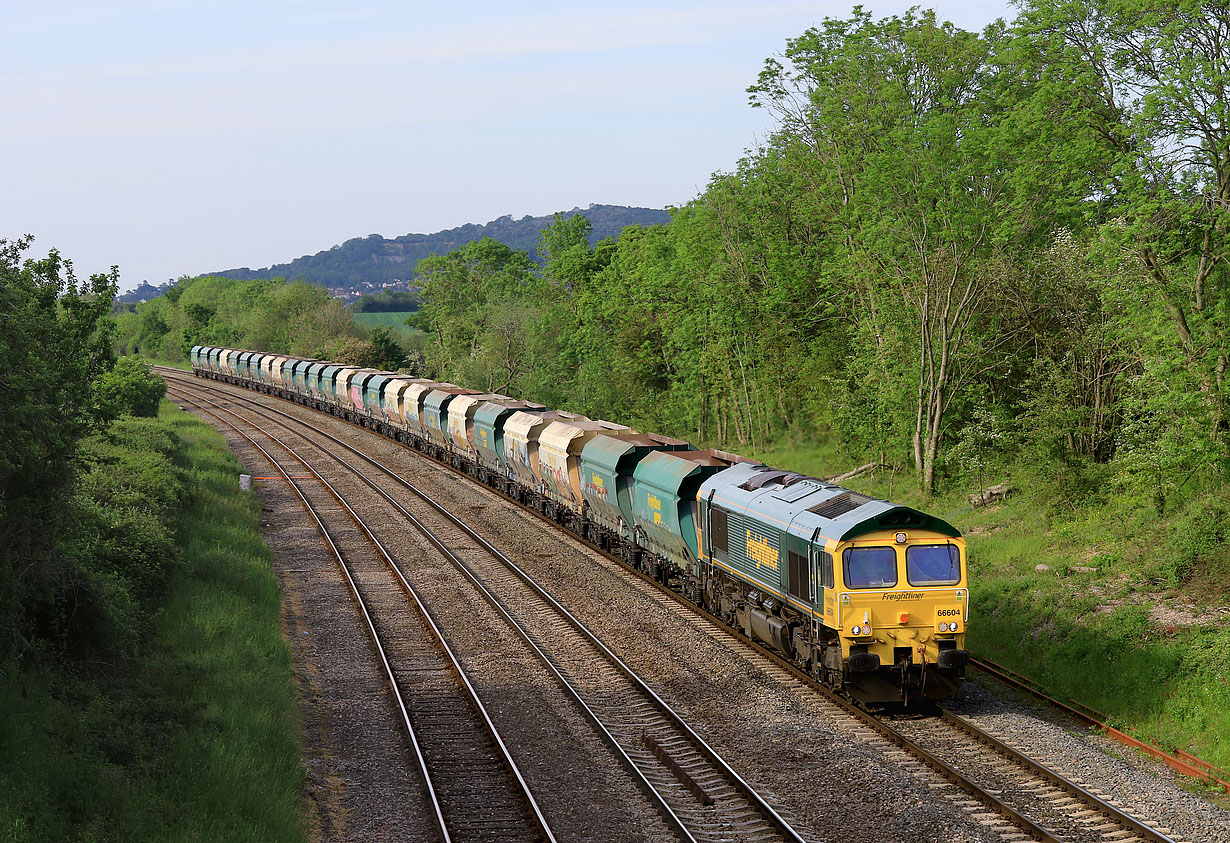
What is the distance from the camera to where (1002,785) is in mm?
15203

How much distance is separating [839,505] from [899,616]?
94.2 inches

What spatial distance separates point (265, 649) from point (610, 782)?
918 cm

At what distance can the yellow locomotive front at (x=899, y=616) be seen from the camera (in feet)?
59.3

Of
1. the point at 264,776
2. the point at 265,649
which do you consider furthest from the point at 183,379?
the point at 264,776

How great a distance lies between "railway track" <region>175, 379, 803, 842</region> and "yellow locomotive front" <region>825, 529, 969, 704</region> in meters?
3.26

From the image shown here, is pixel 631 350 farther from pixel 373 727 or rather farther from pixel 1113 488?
pixel 373 727

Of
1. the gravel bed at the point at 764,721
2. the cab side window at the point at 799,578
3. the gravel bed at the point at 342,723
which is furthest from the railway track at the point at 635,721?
the gravel bed at the point at 342,723

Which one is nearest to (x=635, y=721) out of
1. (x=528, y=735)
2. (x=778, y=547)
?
(x=528, y=735)

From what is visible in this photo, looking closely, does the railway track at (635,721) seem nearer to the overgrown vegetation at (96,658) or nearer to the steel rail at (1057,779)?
the steel rail at (1057,779)

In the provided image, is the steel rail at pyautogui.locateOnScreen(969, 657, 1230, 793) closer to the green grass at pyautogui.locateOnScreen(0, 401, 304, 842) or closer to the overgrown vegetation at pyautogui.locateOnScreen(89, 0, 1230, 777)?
the overgrown vegetation at pyautogui.locateOnScreen(89, 0, 1230, 777)

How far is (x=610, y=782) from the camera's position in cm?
1587

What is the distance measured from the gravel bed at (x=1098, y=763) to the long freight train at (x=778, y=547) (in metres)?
1.17

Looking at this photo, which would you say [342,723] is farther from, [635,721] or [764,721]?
[764,721]

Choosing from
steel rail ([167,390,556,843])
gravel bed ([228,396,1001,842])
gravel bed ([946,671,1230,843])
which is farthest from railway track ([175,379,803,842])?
gravel bed ([946,671,1230,843])
